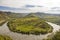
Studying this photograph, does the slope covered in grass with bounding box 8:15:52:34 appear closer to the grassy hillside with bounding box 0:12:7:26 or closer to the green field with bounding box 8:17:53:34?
the green field with bounding box 8:17:53:34

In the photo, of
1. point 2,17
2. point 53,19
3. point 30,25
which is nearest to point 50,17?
point 53,19

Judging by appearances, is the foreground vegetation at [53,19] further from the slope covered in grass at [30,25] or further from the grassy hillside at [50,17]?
the slope covered in grass at [30,25]

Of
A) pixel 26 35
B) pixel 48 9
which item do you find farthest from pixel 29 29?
pixel 48 9

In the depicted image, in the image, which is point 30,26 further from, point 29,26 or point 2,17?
point 2,17

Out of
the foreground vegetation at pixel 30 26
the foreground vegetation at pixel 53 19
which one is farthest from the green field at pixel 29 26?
the foreground vegetation at pixel 53 19

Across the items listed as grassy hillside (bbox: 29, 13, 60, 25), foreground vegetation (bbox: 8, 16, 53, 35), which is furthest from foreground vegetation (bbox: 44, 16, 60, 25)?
foreground vegetation (bbox: 8, 16, 53, 35)

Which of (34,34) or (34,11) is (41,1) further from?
(34,34)

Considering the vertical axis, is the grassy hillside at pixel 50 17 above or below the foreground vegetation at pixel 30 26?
above
